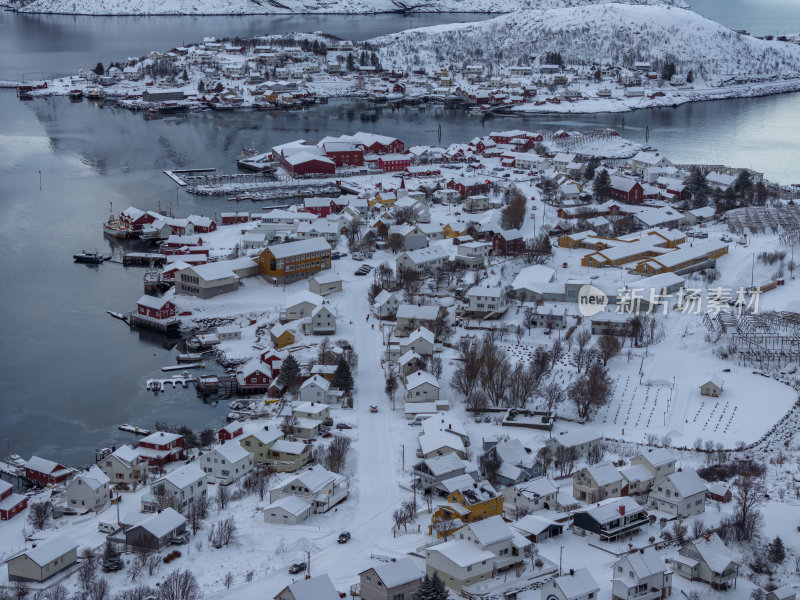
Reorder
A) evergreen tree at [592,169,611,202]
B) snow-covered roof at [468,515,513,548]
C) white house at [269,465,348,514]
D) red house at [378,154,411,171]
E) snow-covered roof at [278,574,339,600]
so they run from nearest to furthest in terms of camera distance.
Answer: snow-covered roof at [278,574,339,600] < snow-covered roof at [468,515,513,548] < white house at [269,465,348,514] < evergreen tree at [592,169,611,202] < red house at [378,154,411,171]

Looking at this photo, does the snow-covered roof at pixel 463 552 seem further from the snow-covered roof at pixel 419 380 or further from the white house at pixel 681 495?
the snow-covered roof at pixel 419 380

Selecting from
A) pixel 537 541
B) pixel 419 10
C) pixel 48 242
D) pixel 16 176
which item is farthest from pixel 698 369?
pixel 419 10

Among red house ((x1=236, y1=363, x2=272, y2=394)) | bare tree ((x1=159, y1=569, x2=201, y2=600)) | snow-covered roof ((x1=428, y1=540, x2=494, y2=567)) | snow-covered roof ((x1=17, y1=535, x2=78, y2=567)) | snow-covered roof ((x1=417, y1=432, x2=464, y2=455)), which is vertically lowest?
red house ((x1=236, y1=363, x2=272, y2=394))

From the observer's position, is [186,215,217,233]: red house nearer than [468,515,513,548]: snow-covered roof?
No

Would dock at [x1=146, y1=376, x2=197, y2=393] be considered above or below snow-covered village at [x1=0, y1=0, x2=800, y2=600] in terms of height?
below

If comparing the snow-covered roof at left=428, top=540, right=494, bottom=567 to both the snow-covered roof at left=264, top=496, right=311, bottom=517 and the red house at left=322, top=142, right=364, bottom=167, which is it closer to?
the snow-covered roof at left=264, top=496, right=311, bottom=517

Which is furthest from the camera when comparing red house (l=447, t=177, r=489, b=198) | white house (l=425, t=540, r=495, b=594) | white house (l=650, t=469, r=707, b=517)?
red house (l=447, t=177, r=489, b=198)

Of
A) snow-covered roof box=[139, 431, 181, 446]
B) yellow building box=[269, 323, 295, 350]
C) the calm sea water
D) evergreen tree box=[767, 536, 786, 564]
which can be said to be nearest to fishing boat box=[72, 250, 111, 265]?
the calm sea water

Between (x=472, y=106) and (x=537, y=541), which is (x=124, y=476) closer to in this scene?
(x=537, y=541)
